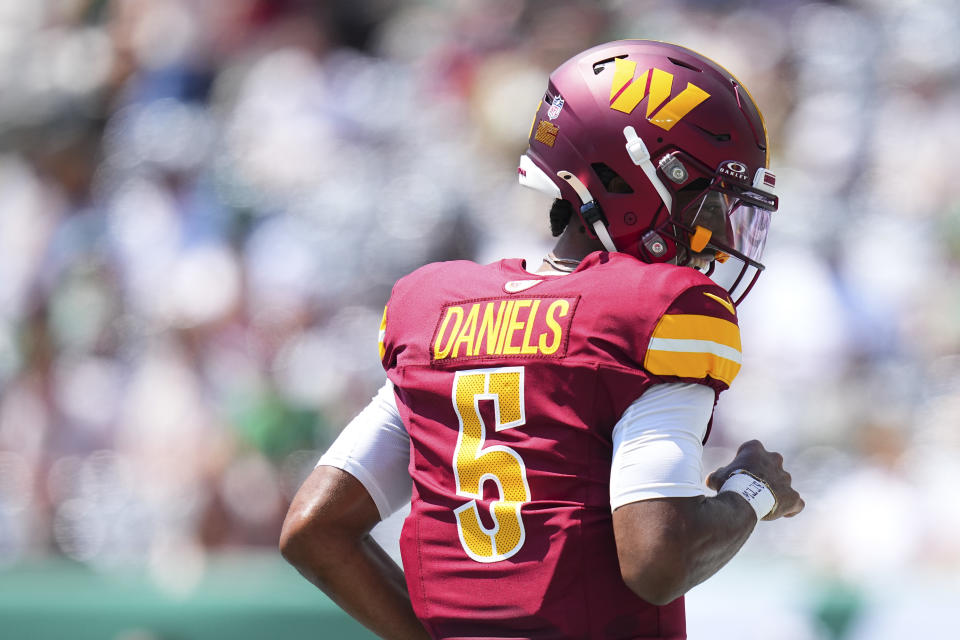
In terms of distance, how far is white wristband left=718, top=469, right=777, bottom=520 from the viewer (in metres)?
1.96

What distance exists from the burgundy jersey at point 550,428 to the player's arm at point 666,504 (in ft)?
0.14

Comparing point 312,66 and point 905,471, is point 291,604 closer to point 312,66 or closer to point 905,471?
point 905,471

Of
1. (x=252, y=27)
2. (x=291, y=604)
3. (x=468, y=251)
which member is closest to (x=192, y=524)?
(x=291, y=604)

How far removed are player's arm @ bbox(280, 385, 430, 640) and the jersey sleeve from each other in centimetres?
65

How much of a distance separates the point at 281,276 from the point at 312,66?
4.68 feet

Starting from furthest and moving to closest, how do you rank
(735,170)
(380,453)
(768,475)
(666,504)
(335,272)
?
(335,272) → (380,453) → (735,170) → (768,475) → (666,504)

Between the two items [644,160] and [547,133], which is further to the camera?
[547,133]

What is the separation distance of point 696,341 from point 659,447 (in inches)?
6.8

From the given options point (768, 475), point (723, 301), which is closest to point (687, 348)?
point (723, 301)

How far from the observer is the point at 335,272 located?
19.4ft

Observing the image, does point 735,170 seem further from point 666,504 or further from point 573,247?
point 666,504

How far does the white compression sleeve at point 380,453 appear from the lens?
227 centimetres

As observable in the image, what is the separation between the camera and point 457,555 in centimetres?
200

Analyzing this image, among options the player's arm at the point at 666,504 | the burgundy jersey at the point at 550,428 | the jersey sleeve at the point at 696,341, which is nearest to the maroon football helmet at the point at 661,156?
the burgundy jersey at the point at 550,428
